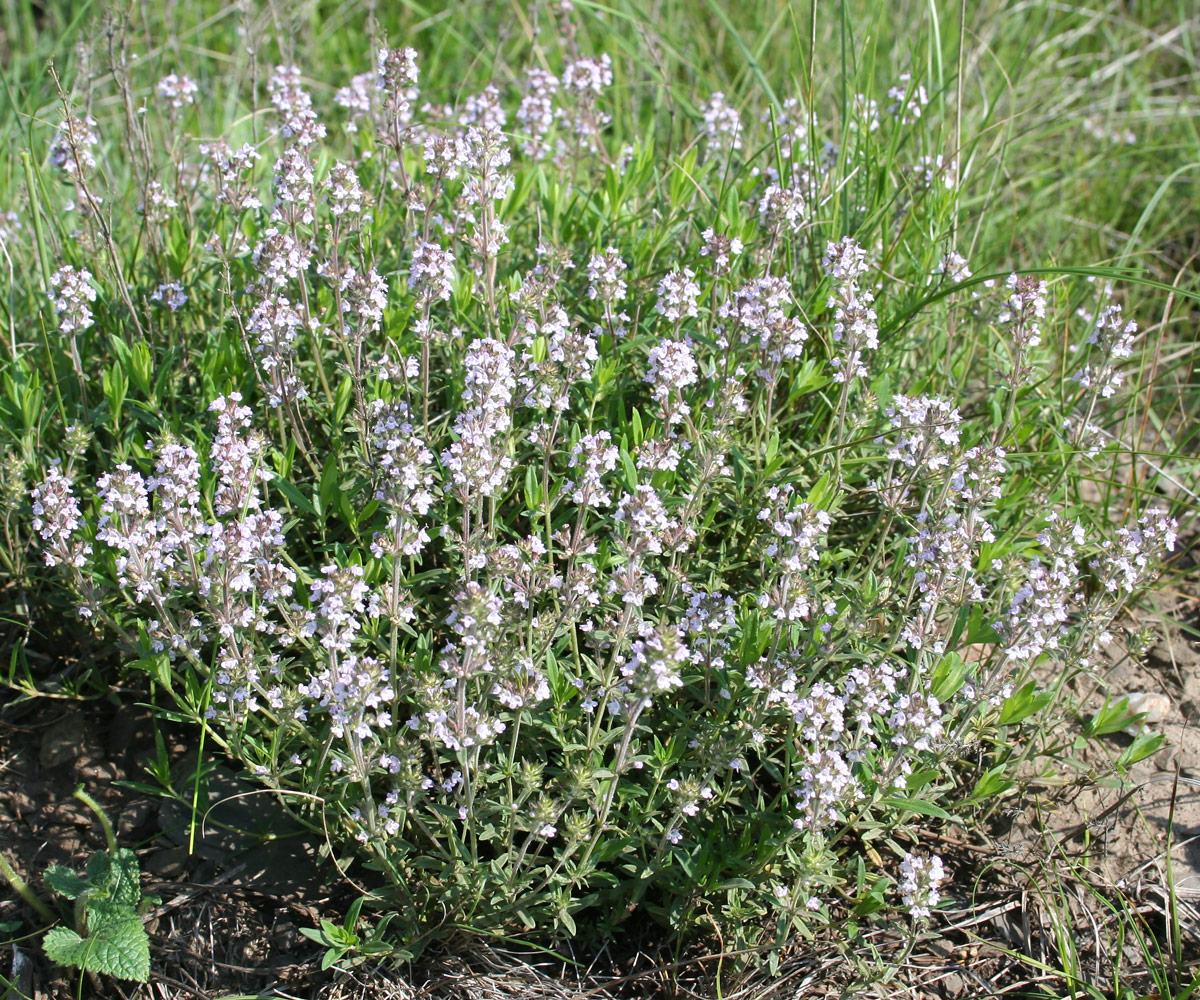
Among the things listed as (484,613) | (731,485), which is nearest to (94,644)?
(484,613)

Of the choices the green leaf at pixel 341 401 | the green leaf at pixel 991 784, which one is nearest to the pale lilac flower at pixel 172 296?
the green leaf at pixel 341 401

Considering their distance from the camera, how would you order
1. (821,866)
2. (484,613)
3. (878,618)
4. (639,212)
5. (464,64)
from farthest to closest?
(464,64) < (639,212) < (878,618) < (821,866) < (484,613)

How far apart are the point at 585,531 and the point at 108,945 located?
2.01 meters

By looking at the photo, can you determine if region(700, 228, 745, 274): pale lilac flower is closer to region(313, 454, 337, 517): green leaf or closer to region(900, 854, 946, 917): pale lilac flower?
region(313, 454, 337, 517): green leaf

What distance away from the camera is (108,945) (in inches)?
131

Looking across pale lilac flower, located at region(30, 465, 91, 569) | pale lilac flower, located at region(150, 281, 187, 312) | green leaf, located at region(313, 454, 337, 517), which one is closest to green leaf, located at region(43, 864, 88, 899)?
pale lilac flower, located at region(30, 465, 91, 569)

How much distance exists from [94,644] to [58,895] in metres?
0.95

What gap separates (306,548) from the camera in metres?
4.14

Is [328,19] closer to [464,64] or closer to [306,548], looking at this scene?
[464,64]

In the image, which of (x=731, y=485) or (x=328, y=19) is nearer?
(x=731, y=485)

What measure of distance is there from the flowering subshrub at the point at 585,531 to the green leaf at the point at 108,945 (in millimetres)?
599

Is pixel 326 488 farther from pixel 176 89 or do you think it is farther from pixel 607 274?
pixel 176 89

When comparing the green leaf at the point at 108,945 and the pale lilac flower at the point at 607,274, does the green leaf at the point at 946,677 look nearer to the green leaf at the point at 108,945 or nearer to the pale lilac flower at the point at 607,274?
the pale lilac flower at the point at 607,274

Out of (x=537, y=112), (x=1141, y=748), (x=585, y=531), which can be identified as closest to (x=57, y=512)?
(x=585, y=531)
